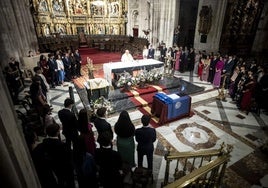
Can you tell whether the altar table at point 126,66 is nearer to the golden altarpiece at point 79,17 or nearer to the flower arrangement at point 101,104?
the flower arrangement at point 101,104

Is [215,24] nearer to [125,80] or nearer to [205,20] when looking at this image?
[205,20]

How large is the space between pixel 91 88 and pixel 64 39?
1349 cm

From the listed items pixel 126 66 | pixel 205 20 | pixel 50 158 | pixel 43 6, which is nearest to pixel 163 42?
pixel 205 20

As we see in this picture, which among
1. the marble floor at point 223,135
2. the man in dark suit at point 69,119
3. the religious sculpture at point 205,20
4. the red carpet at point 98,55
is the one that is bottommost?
the marble floor at point 223,135

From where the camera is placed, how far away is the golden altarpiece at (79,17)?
19.0 m

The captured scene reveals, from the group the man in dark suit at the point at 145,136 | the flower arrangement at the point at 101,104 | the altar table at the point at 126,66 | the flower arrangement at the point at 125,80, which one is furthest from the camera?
the altar table at the point at 126,66

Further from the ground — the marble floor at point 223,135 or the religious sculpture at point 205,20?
the religious sculpture at point 205,20

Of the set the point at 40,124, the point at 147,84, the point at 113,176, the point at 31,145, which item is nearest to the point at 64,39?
the point at 147,84

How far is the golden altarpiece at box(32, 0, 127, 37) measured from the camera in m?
19.0

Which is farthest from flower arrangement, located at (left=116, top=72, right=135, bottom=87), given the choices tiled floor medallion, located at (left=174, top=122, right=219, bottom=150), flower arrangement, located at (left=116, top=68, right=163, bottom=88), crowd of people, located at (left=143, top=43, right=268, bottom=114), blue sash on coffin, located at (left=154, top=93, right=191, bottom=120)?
tiled floor medallion, located at (left=174, top=122, right=219, bottom=150)

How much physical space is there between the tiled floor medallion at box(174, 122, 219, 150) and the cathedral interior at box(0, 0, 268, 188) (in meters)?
0.03

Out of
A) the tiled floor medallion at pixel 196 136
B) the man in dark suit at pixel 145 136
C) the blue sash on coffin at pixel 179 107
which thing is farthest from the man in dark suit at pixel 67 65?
the man in dark suit at pixel 145 136

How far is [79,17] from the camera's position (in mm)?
21750

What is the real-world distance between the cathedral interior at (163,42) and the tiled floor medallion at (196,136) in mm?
31
